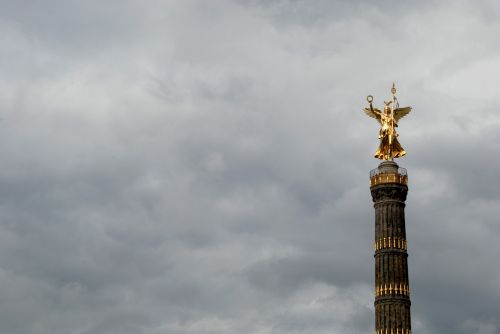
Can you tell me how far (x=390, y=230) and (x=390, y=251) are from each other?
8.05ft

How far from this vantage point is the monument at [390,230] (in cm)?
12725

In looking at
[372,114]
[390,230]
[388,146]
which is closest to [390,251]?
[390,230]

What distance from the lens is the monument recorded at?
127 meters

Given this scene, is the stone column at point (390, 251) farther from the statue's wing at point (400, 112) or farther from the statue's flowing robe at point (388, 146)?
the statue's wing at point (400, 112)

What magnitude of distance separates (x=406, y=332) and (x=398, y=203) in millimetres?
14845

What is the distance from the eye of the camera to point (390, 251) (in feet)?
426

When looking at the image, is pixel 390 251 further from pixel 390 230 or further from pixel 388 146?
pixel 388 146

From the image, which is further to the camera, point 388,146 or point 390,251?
point 388,146

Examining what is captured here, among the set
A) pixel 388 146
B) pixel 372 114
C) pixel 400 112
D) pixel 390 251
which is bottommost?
pixel 390 251

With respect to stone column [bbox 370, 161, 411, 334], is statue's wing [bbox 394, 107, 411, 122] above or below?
above

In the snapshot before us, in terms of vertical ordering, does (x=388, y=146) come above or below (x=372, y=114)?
below

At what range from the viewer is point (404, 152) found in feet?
447

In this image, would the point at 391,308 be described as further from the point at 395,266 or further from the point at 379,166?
the point at 379,166

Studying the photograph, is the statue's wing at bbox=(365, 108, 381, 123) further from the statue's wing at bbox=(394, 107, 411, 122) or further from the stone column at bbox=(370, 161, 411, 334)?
the stone column at bbox=(370, 161, 411, 334)
